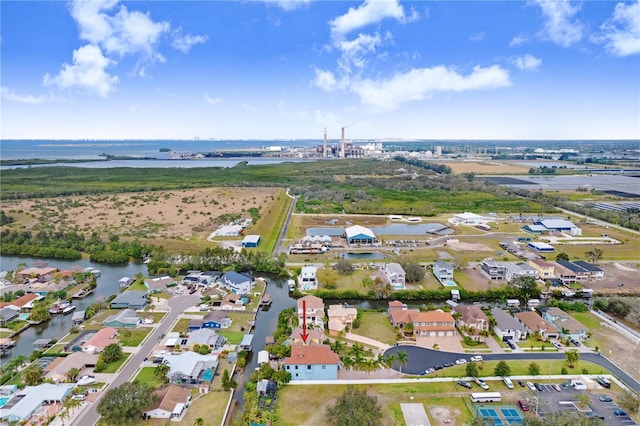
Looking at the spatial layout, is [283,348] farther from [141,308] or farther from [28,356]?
[28,356]

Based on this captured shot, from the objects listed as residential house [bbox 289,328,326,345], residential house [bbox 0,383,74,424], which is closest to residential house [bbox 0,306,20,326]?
residential house [bbox 0,383,74,424]

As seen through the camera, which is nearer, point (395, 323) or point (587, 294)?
point (395, 323)

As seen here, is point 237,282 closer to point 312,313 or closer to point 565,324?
point 312,313

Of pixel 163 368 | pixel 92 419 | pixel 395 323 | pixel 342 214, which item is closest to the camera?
pixel 92 419

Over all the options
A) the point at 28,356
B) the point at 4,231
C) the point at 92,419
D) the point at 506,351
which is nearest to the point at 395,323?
the point at 506,351

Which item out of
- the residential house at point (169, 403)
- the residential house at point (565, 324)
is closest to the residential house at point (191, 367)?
the residential house at point (169, 403)

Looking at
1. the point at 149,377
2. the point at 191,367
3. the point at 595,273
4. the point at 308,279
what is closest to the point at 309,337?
the point at 191,367
